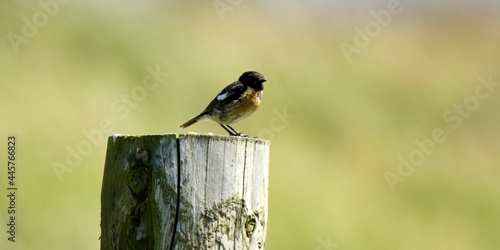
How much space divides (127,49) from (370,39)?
830 centimetres

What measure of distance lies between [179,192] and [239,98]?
4475 mm

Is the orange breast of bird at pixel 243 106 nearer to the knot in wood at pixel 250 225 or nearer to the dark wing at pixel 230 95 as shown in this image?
the dark wing at pixel 230 95

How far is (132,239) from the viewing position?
3475 mm

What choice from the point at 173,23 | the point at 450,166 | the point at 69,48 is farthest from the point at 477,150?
the point at 69,48

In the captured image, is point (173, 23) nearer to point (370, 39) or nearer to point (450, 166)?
point (370, 39)

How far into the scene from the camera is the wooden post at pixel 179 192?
11.1ft

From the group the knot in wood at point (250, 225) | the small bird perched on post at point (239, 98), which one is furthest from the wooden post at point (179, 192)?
the small bird perched on post at point (239, 98)

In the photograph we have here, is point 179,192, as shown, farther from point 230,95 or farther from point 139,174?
point 230,95

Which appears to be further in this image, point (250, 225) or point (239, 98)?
point (239, 98)

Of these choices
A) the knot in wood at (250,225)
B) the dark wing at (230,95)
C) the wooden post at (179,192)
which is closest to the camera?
the wooden post at (179,192)

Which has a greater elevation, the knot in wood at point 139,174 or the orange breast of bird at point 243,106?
the orange breast of bird at point 243,106

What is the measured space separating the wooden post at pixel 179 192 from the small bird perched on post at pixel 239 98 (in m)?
4.25

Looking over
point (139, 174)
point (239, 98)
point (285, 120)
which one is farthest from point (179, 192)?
point (285, 120)

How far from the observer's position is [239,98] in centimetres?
782
